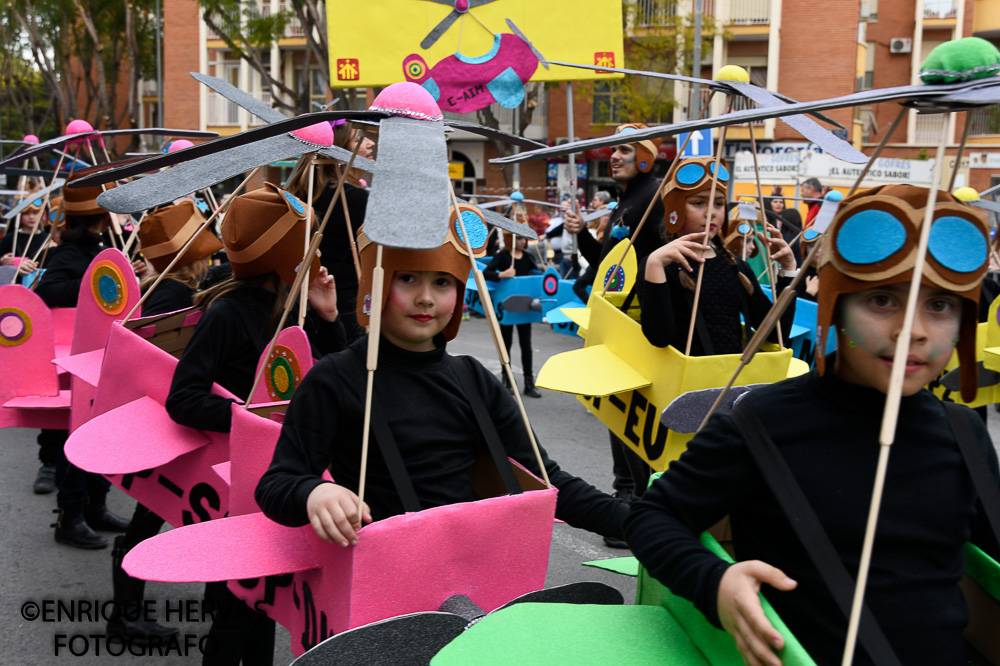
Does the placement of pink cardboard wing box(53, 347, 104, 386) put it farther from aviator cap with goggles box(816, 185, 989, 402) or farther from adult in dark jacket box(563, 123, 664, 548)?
aviator cap with goggles box(816, 185, 989, 402)

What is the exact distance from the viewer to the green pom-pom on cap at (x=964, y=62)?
1439 mm

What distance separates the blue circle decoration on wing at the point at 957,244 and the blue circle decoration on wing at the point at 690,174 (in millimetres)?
2306

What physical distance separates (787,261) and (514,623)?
132 inches

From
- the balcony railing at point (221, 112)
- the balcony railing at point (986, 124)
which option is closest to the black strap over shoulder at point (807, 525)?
the balcony railing at point (986, 124)

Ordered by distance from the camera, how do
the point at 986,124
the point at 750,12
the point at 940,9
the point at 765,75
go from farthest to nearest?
the point at 986,124, the point at 940,9, the point at 765,75, the point at 750,12

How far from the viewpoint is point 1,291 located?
14.5 feet

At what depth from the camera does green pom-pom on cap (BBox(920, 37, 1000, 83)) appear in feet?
4.72

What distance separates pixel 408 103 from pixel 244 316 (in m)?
1.41

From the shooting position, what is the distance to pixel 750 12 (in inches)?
1174

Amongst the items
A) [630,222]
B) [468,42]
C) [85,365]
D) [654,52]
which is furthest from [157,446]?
[654,52]

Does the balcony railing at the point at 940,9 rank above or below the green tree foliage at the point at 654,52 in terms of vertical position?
above

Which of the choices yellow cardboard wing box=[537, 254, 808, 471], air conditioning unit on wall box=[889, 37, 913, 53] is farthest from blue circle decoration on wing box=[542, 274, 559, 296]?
air conditioning unit on wall box=[889, 37, 913, 53]

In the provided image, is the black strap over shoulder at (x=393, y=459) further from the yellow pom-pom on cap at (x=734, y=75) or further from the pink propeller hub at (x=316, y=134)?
the yellow pom-pom on cap at (x=734, y=75)

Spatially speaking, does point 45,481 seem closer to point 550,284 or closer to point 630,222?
point 630,222
